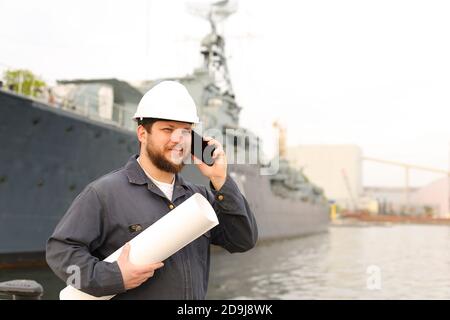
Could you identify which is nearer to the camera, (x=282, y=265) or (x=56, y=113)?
(x=56, y=113)

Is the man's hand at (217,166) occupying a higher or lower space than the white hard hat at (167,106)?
lower

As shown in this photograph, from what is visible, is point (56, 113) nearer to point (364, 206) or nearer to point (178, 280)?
point (178, 280)

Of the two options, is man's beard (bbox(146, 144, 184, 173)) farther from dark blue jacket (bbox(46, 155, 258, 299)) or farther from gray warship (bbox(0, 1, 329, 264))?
gray warship (bbox(0, 1, 329, 264))

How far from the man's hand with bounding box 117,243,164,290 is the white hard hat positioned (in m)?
0.61

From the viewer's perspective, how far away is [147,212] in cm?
208

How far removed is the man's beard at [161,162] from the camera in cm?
212

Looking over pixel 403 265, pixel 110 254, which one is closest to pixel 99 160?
pixel 403 265

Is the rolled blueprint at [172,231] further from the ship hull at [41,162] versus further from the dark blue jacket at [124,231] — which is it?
the ship hull at [41,162]

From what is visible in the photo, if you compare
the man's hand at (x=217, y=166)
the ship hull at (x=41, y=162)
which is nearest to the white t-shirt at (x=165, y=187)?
the man's hand at (x=217, y=166)

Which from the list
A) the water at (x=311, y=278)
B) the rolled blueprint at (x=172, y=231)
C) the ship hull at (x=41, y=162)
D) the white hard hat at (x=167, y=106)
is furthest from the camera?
the ship hull at (x=41, y=162)

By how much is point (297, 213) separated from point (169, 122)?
38.7m

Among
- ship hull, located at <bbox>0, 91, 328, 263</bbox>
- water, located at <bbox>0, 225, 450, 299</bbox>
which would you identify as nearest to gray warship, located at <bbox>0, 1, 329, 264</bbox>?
ship hull, located at <bbox>0, 91, 328, 263</bbox>

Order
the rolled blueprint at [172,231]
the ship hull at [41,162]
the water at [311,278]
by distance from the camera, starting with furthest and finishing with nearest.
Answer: the ship hull at [41,162]
the water at [311,278]
the rolled blueprint at [172,231]

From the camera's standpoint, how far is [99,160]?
15555 millimetres
